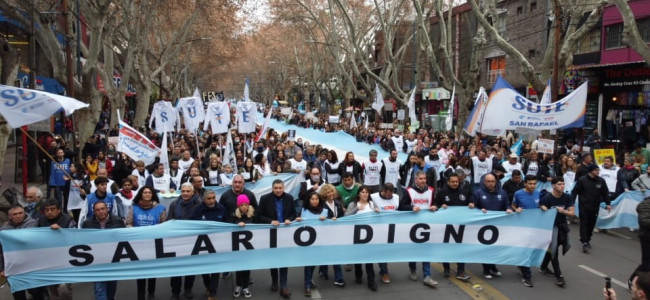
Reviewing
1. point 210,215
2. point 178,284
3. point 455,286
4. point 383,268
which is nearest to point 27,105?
point 210,215

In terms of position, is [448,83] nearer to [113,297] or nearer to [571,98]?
[571,98]

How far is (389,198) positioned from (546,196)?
2.14m

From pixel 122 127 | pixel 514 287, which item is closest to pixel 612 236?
pixel 514 287

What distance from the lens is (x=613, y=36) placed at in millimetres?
22094

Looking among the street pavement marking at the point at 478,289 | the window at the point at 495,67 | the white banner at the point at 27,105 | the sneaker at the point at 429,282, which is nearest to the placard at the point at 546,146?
the street pavement marking at the point at 478,289

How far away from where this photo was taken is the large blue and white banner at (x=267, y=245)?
6.12 m

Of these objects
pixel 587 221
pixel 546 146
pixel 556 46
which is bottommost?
pixel 587 221

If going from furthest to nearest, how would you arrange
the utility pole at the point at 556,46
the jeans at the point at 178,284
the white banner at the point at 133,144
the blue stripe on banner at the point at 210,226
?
the utility pole at the point at 556,46 → the white banner at the point at 133,144 → the jeans at the point at 178,284 → the blue stripe on banner at the point at 210,226

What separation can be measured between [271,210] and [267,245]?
46 centimetres

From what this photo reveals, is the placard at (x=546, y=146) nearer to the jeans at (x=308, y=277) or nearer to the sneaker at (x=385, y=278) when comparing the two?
the sneaker at (x=385, y=278)

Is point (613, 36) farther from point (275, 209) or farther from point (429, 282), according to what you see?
point (275, 209)

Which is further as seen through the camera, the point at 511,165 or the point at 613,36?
the point at 613,36

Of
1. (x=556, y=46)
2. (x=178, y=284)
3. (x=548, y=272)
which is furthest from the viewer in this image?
(x=556, y=46)

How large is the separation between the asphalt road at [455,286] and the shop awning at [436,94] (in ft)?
99.9
